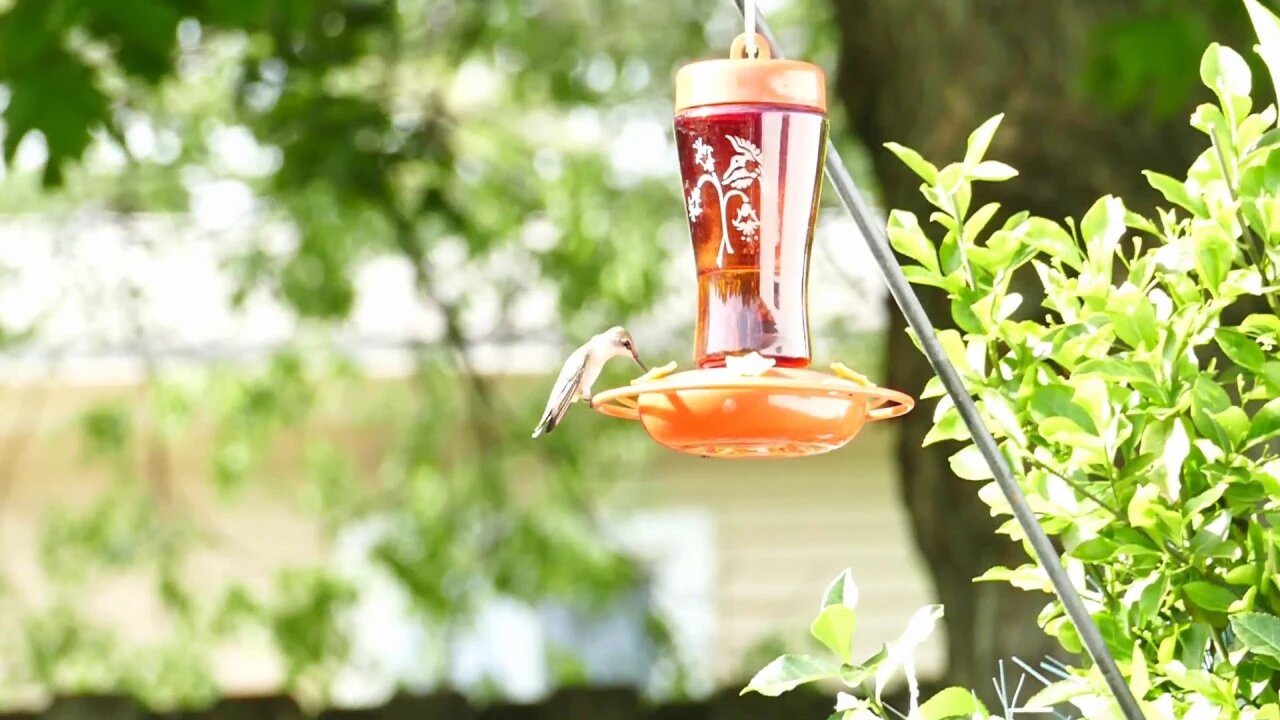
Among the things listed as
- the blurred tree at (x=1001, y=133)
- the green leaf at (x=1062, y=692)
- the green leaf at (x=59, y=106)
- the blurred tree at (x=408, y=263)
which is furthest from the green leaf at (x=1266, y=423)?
the blurred tree at (x=408, y=263)

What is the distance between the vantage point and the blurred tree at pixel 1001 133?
3668 mm

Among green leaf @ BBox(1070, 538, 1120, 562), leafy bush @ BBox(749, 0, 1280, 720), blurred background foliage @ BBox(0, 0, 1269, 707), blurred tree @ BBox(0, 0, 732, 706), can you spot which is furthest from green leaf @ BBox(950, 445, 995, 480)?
blurred tree @ BBox(0, 0, 732, 706)

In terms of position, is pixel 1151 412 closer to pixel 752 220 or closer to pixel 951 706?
pixel 951 706

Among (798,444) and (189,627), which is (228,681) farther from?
(798,444)

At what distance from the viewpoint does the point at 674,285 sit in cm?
749

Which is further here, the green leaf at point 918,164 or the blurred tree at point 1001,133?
the blurred tree at point 1001,133

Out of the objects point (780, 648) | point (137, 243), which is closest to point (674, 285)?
point (780, 648)

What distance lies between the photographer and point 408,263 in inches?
275

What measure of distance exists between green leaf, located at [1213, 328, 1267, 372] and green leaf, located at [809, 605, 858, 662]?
1.18 feet

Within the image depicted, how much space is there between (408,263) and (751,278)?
5.29 m

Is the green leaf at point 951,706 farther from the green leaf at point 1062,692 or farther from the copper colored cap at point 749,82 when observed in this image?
the copper colored cap at point 749,82

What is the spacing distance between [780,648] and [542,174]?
224cm

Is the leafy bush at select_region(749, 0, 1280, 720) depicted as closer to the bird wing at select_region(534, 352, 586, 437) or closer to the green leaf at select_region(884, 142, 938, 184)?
the green leaf at select_region(884, 142, 938, 184)

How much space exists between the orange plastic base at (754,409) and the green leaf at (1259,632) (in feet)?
1.24
